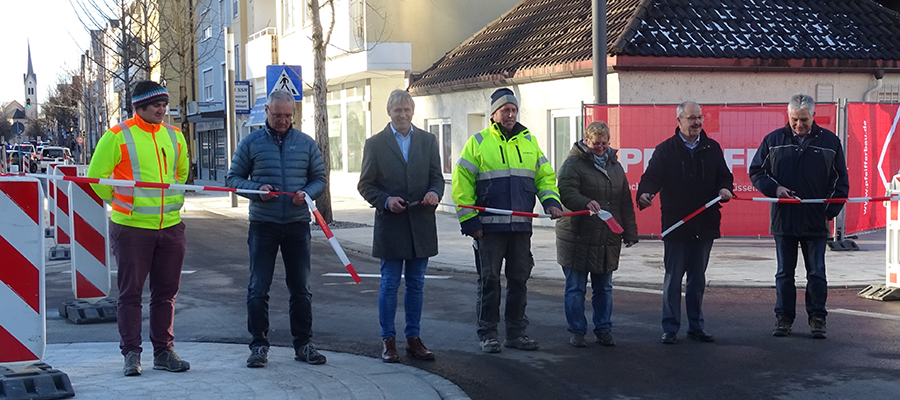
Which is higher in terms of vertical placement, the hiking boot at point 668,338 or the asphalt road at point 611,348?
the hiking boot at point 668,338

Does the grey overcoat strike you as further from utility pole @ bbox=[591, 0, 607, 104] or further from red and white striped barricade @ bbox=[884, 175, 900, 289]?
utility pole @ bbox=[591, 0, 607, 104]

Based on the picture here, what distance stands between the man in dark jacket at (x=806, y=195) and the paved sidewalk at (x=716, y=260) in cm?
278

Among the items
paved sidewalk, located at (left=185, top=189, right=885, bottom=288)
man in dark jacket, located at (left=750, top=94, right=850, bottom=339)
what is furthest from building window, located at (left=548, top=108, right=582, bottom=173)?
man in dark jacket, located at (left=750, top=94, right=850, bottom=339)

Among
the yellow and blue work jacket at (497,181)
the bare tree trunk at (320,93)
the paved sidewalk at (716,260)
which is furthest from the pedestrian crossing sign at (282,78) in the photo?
the yellow and blue work jacket at (497,181)

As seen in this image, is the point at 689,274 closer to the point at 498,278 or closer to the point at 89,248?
the point at 498,278

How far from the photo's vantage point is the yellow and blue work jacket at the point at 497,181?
7.02 m

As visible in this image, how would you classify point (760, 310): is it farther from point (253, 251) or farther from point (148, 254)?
point (148, 254)

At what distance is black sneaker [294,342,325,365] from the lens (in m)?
6.56

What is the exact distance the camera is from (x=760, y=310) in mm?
8828

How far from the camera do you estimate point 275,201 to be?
254 inches

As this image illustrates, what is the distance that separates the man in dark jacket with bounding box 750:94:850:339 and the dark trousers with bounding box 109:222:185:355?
4.62 meters

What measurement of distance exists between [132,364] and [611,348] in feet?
11.3

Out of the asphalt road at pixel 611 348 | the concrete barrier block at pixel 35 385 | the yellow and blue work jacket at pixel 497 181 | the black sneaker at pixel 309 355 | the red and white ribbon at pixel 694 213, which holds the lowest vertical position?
the asphalt road at pixel 611 348

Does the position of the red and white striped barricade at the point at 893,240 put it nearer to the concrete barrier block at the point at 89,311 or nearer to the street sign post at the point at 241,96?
the concrete barrier block at the point at 89,311
